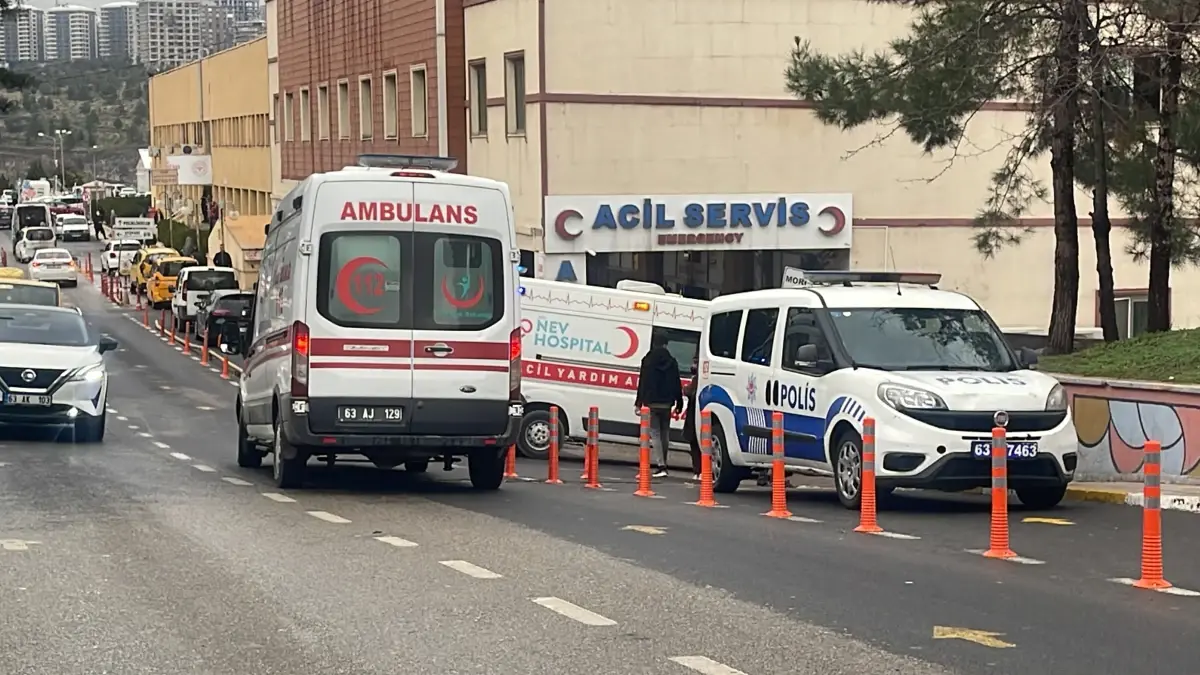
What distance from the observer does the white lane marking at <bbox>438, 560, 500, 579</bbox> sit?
10.6m

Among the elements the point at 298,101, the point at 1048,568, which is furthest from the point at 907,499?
the point at 298,101

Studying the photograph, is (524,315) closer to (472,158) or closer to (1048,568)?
(1048,568)

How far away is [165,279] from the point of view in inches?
2454

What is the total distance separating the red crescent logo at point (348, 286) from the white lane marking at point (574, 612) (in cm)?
626

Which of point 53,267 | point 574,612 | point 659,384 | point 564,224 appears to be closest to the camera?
point 574,612

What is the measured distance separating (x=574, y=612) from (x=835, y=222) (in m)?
29.5

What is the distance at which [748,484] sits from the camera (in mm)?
19641

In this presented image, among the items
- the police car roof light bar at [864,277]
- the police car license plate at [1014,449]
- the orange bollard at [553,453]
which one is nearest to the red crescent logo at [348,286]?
the orange bollard at [553,453]

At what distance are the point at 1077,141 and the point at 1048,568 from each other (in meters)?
12.7

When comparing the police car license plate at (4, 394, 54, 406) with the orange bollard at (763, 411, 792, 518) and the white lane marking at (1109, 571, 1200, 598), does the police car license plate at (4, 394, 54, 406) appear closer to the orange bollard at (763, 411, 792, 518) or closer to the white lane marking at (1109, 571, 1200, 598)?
the orange bollard at (763, 411, 792, 518)

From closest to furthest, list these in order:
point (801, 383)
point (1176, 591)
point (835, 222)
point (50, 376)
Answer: point (1176, 591) < point (801, 383) < point (50, 376) < point (835, 222)

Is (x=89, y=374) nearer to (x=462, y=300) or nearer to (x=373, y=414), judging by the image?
(x=373, y=414)

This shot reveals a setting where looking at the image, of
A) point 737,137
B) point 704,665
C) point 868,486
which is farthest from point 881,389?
point 737,137

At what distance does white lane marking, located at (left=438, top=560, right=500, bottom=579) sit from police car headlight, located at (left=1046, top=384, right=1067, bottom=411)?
5.56m
